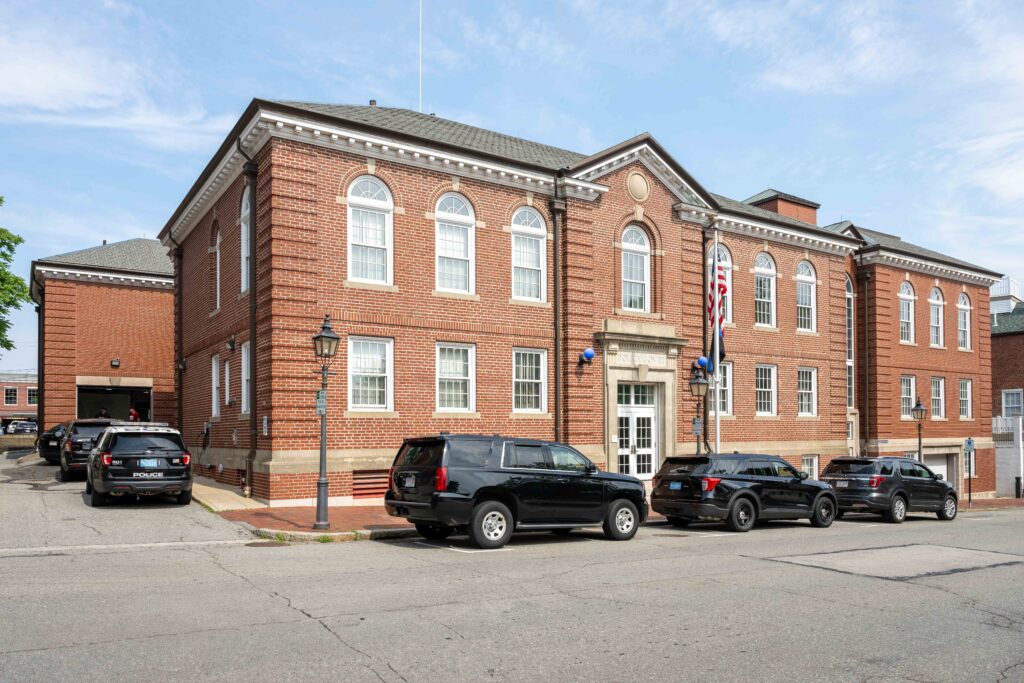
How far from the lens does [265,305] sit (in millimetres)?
19328

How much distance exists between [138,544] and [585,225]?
14.5 meters

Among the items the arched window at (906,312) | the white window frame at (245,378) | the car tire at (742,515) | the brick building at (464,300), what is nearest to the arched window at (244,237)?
the brick building at (464,300)

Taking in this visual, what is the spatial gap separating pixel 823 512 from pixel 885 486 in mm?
2709

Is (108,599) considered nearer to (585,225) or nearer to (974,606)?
(974,606)

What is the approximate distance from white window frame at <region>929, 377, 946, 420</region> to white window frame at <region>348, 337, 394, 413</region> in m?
25.8

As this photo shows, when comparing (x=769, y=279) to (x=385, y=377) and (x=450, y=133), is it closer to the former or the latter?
(x=450, y=133)

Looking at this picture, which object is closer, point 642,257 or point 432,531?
point 432,531

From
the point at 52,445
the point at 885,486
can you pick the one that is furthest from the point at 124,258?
the point at 885,486

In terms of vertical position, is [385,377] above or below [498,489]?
above

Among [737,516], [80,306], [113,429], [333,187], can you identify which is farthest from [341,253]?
[80,306]

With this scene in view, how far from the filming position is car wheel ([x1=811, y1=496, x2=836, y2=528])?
18594mm

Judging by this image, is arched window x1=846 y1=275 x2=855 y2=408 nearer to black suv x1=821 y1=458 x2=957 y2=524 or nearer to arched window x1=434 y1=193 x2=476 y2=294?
black suv x1=821 y1=458 x2=957 y2=524

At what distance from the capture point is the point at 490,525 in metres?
13.4

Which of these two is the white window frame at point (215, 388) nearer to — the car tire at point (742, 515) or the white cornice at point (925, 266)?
the car tire at point (742, 515)
